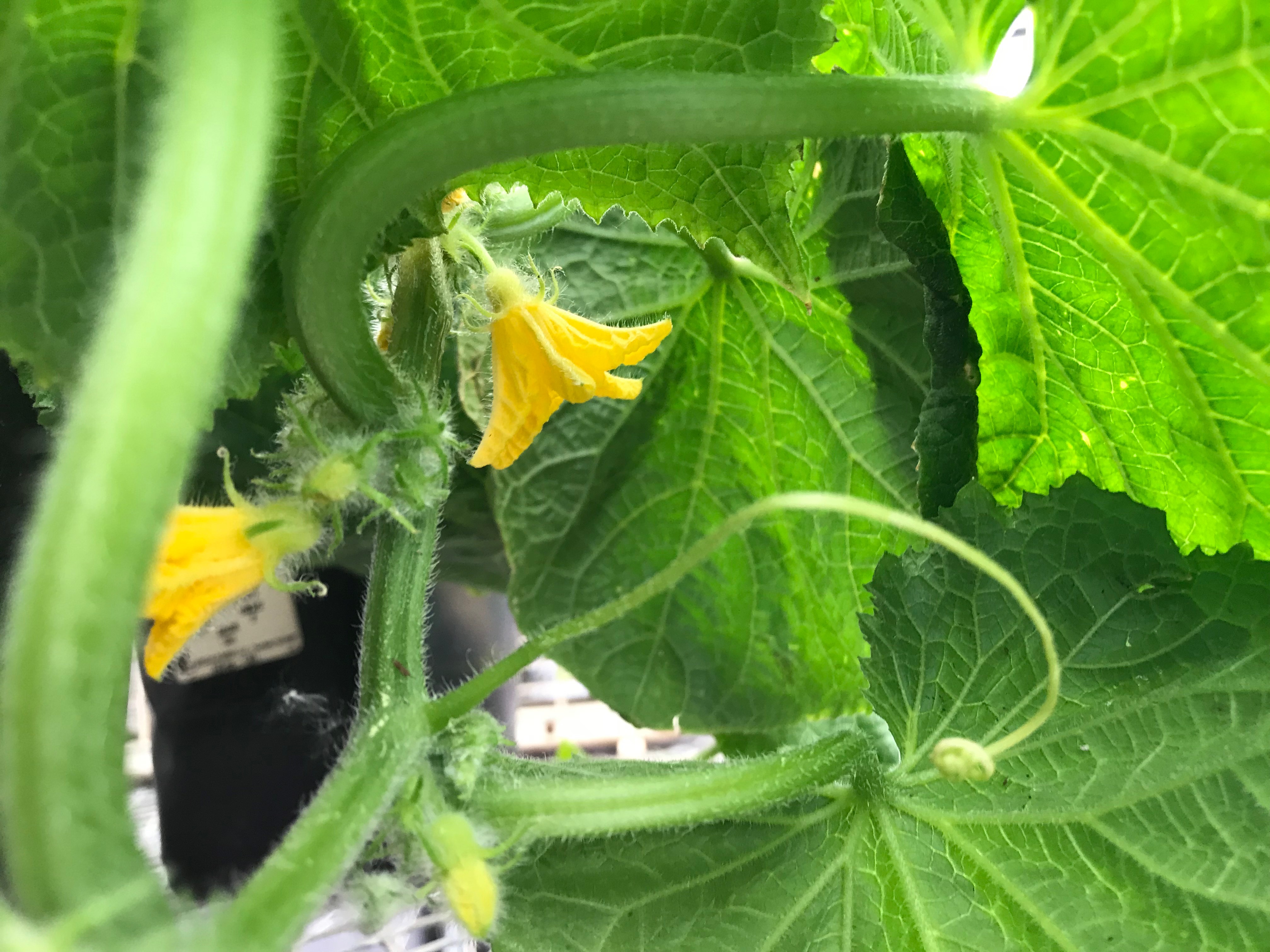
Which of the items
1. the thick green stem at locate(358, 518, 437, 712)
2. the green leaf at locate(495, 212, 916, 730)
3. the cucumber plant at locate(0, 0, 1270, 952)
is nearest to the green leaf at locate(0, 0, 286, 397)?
the cucumber plant at locate(0, 0, 1270, 952)

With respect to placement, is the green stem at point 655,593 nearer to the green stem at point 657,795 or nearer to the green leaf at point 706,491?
the green stem at point 657,795

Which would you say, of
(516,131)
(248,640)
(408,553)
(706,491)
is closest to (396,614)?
(408,553)

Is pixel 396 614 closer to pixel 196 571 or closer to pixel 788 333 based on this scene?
pixel 196 571

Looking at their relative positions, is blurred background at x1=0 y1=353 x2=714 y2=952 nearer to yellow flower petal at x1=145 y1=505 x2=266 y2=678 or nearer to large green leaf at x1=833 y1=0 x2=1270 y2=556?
yellow flower petal at x1=145 y1=505 x2=266 y2=678

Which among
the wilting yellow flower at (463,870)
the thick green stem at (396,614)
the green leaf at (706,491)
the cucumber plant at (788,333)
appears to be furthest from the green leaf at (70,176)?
the green leaf at (706,491)

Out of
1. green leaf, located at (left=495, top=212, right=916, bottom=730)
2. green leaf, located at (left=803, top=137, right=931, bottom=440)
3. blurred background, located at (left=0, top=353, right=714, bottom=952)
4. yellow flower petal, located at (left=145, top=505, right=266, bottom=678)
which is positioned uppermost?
green leaf, located at (left=803, top=137, right=931, bottom=440)

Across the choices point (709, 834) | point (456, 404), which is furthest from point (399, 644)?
point (456, 404)
